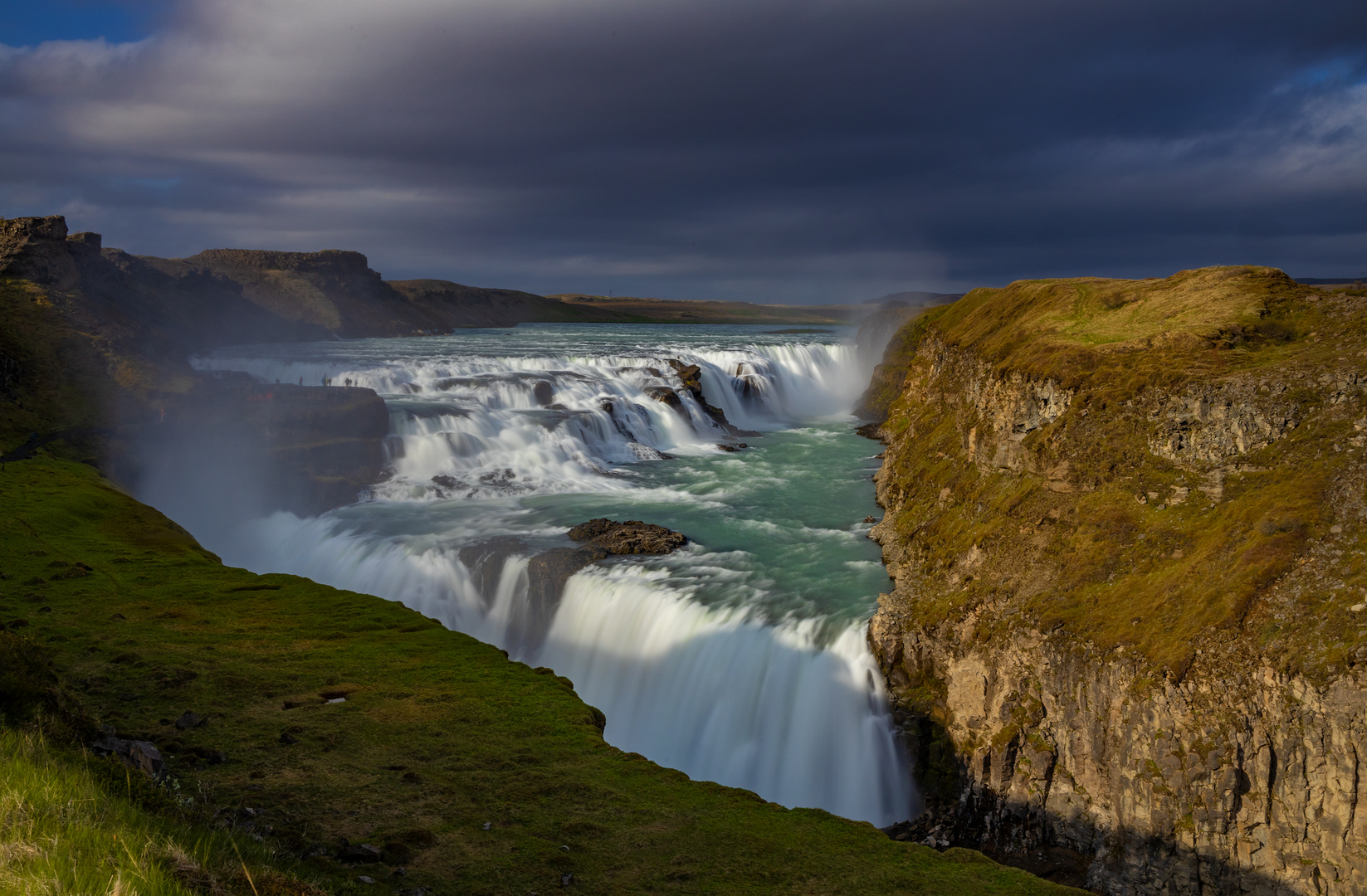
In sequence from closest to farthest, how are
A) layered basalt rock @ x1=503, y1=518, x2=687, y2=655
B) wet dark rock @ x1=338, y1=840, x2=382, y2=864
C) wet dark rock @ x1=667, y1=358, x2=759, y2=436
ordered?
wet dark rock @ x1=338, y1=840, x2=382, y2=864 → layered basalt rock @ x1=503, y1=518, x2=687, y2=655 → wet dark rock @ x1=667, y1=358, x2=759, y2=436

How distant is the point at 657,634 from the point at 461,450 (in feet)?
77.0

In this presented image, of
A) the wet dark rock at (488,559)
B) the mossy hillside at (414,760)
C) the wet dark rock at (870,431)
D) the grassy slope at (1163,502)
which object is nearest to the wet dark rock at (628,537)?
the wet dark rock at (488,559)

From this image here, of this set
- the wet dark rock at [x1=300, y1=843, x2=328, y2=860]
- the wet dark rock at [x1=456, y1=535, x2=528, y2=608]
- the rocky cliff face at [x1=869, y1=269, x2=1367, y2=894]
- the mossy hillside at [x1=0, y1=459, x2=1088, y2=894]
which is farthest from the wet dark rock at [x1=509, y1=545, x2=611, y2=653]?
the wet dark rock at [x1=300, y1=843, x2=328, y2=860]

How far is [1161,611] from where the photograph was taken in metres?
13.6

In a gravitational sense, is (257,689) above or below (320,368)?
below

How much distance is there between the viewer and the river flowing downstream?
1798 centimetres

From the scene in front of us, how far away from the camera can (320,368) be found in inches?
2377

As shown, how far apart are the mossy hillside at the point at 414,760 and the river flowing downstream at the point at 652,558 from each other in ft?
21.7

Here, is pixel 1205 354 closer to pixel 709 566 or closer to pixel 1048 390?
pixel 1048 390

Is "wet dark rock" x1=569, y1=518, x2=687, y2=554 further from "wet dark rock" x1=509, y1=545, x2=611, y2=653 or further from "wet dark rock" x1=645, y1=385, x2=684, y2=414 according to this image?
"wet dark rock" x1=645, y1=385, x2=684, y2=414

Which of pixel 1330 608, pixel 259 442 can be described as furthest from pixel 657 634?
pixel 259 442

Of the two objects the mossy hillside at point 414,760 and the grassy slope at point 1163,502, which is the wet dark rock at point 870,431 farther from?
the mossy hillside at point 414,760

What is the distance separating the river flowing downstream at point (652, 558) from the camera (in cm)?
1798

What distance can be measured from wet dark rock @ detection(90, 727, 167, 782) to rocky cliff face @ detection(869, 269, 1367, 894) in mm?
12811
